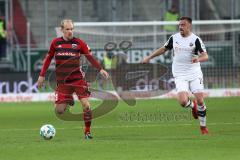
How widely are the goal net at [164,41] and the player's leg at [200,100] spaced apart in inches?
514

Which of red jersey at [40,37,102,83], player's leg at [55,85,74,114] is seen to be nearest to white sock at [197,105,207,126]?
red jersey at [40,37,102,83]

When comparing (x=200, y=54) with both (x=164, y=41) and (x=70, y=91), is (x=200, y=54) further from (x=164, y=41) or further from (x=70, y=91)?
(x=164, y=41)

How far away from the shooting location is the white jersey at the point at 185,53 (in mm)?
16638

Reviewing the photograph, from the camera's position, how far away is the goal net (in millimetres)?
30536

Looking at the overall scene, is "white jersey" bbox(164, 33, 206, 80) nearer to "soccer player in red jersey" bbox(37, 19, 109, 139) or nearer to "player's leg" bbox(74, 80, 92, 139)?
"soccer player in red jersey" bbox(37, 19, 109, 139)

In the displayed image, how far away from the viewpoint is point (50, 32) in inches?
1447

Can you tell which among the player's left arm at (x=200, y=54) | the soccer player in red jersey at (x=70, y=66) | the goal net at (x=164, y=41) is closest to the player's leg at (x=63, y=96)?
the soccer player in red jersey at (x=70, y=66)

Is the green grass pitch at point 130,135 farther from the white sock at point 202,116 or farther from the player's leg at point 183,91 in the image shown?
the player's leg at point 183,91

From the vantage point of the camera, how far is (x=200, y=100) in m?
16.5

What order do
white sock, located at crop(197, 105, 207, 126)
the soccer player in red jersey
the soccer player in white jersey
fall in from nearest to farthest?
the soccer player in red jersey, white sock, located at crop(197, 105, 207, 126), the soccer player in white jersey

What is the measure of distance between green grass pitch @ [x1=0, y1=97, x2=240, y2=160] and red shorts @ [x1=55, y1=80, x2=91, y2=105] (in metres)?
0.77

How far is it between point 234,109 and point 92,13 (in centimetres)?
1532

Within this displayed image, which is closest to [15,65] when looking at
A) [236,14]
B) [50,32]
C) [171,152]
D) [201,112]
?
[50,32]

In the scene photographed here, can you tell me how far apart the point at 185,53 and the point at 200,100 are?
1.04 m
